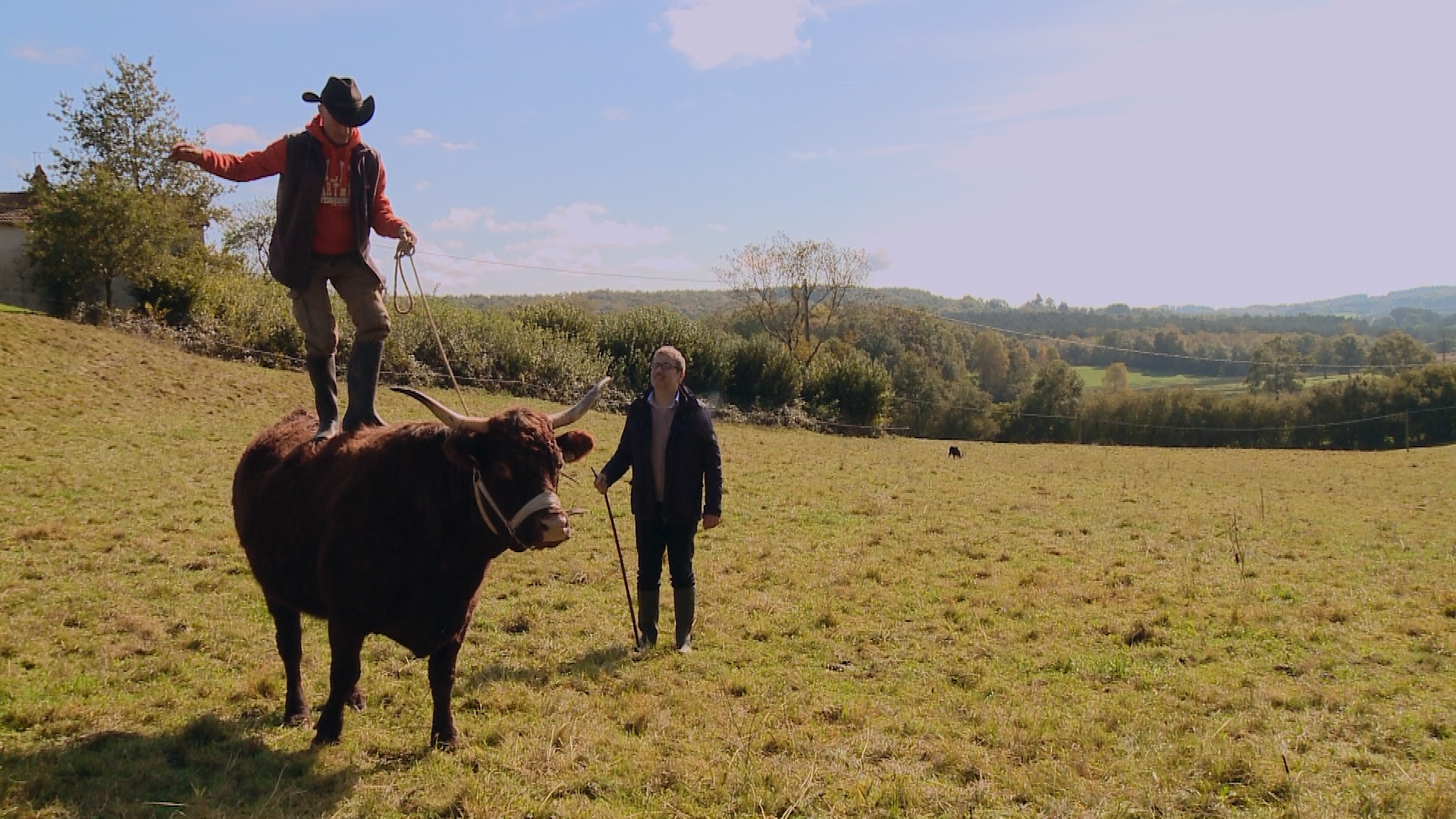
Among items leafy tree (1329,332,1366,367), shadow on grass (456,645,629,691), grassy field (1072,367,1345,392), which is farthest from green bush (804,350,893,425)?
leafy tree (1329,332,1366,367)

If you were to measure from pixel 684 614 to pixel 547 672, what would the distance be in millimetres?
1325

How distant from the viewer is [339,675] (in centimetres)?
509

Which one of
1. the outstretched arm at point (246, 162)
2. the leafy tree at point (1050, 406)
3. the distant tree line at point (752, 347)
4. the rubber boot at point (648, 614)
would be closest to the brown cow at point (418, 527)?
the outstretched arm at point (246, 162)

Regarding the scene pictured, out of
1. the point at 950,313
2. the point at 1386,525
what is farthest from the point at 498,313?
the point at 950,313

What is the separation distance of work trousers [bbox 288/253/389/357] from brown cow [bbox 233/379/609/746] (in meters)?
0.88

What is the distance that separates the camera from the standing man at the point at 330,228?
552 cm

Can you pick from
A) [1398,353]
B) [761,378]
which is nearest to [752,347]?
[761,378]

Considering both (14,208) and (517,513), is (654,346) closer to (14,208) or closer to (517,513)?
(14,208)

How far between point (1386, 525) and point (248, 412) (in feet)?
82.2

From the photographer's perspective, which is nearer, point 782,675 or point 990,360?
point 782,675

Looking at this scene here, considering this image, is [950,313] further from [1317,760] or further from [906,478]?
[1317,760]

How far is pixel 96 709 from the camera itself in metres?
5.48

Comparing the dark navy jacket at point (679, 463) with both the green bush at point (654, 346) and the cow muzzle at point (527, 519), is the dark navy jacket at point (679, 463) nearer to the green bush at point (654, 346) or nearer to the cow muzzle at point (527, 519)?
the cow muzzle at point (527, 519)

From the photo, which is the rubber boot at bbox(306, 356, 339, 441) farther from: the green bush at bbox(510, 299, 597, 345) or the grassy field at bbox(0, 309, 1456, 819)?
the green bush at bbox(510, 299, 597, 345)
